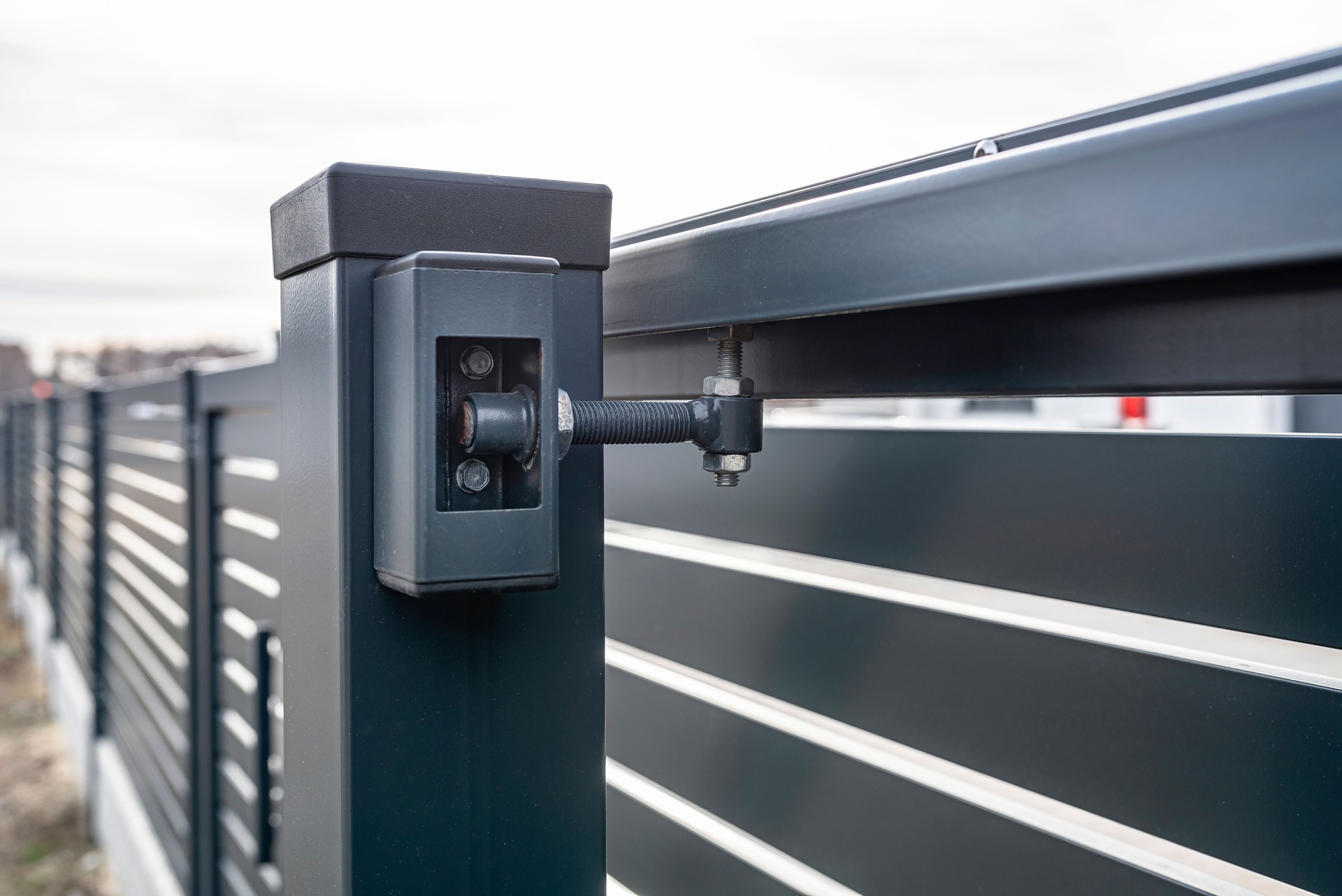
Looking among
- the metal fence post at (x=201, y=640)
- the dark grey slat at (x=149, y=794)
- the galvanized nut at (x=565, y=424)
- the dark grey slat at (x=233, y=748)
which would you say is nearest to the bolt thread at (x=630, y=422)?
the galvanized nut at (x=565, y=424)

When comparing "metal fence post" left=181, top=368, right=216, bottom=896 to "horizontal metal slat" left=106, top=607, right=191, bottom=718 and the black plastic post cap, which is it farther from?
the black plastic post cap

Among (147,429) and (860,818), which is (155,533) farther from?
(860,818)

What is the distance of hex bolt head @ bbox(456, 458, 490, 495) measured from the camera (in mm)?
857

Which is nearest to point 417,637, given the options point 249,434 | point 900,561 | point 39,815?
point 900,561

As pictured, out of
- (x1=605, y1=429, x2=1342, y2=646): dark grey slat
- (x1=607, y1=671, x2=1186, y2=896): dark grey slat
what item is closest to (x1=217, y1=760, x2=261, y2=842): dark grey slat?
(x1=607, y1=671, x2=1186, y2=896): dark grey slat

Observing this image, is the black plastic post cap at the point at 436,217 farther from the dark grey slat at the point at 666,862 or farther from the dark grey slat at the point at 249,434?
the dark grey slat at the point at 249,434

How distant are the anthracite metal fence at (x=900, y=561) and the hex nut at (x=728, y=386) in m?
0.06

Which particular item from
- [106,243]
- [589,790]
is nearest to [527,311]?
[589,790]

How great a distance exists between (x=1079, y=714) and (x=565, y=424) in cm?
59

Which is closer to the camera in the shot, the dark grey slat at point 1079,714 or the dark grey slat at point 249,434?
the dark grey slat at point 1079,714

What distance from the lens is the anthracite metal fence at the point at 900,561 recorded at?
0.67 m

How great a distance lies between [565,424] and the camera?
2.98ft

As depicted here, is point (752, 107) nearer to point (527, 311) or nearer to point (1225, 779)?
point (527, 311)

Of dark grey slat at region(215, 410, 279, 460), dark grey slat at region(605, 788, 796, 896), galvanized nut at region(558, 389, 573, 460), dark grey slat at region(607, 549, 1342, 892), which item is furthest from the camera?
dark grey slat at region(215, 410, 279, 460)
